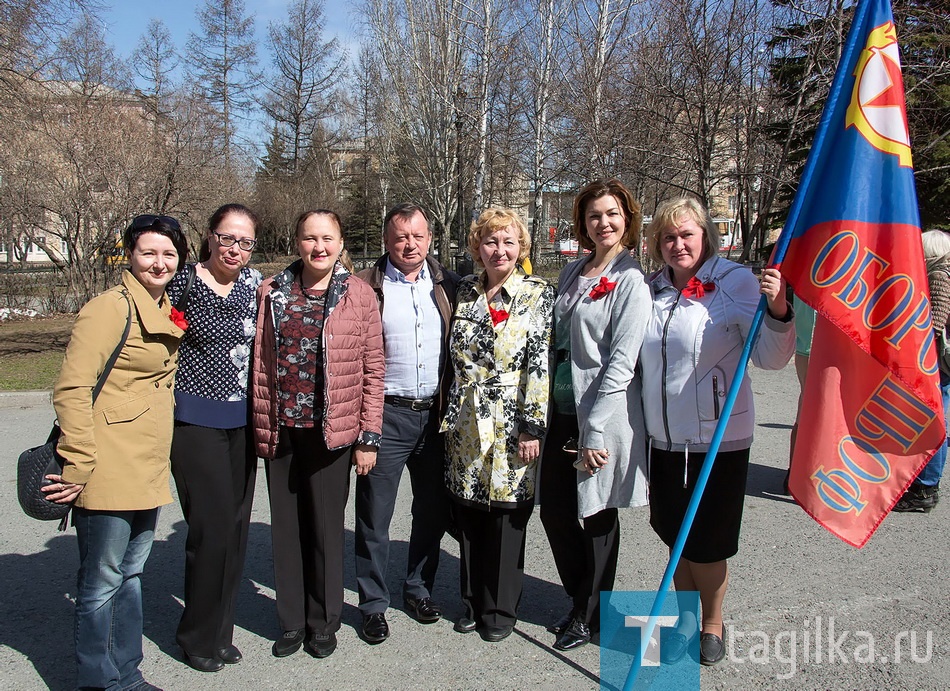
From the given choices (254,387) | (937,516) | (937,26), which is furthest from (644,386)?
(937,26)

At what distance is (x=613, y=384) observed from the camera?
9.28ft

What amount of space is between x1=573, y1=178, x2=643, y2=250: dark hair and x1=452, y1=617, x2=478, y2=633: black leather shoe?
1.82 metres

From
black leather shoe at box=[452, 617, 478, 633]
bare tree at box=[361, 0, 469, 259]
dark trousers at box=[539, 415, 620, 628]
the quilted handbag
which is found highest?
bare tree at box=[361, 0, 469, 259]

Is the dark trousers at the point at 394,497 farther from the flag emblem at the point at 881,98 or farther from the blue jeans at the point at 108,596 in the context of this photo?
the flag emblem at the point at 881,98

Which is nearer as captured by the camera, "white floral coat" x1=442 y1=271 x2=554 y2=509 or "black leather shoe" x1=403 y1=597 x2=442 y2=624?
"white floral coat" x1=442 y1=271 x2=554 y2=509

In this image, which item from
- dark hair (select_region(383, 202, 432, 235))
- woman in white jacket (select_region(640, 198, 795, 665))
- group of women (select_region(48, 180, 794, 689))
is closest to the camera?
group of women (select_region(48, 180, 794, 689))

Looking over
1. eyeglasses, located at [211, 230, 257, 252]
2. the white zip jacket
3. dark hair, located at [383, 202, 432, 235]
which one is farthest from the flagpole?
eyeglasses, located at [211, 230, 257, 252]

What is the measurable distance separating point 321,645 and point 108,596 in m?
0.90

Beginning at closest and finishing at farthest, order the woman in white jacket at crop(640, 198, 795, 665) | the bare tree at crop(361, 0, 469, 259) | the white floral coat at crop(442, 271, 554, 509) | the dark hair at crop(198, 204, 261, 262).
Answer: the woman in white jacket at crop(640, 198, 795, 665) → the dark hair at crop(198, 204, 261, 262) → the white floral coat at crop(442, 271, 554, 509) → the bare tree at crop(361, 0, 469, 259)

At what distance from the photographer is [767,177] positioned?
10234 mm

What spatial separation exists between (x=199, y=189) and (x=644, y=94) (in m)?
9.77

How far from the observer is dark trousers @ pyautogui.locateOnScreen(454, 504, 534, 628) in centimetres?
317

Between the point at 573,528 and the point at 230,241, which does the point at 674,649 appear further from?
the point at 230,241

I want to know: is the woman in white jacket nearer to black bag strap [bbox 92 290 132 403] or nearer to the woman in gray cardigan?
the woman in gray cardigan
